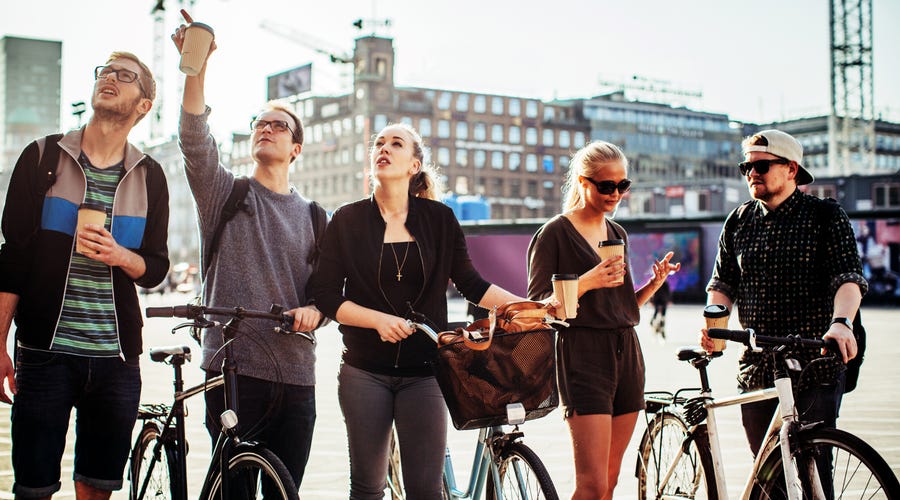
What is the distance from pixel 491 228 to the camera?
40.2 meters

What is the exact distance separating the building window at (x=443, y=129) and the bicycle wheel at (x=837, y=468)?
361ft

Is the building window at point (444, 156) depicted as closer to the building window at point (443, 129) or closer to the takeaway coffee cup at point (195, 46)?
the building window at point (443, 129)

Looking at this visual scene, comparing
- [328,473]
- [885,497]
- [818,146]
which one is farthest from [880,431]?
[818,146]

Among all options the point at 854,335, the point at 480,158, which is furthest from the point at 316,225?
the point at 480,158

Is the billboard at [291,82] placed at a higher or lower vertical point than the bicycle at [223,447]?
higher

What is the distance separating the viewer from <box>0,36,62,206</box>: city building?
13475 cm

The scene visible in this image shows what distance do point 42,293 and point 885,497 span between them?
3.07 m

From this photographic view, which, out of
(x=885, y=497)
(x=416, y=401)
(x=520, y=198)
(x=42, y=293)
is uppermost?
(x=520, y=198)

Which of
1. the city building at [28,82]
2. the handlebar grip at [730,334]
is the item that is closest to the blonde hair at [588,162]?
the handlebar grip at [730,334]

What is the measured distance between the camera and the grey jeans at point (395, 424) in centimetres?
378

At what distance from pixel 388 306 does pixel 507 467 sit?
0.77m

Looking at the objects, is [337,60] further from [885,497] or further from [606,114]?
[885,497]

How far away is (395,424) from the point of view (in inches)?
149

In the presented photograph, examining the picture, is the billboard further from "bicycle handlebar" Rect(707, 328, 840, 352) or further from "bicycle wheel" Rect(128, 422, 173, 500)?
"bicycle handlebar" Rect(707, 328, 840, 352)
